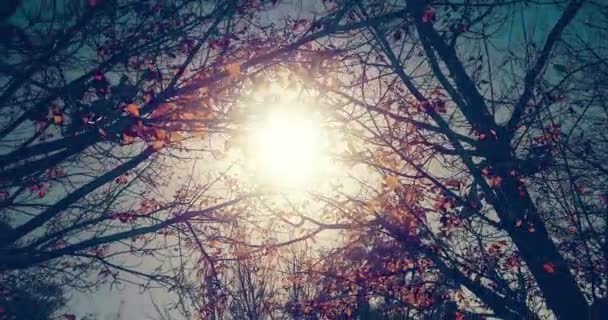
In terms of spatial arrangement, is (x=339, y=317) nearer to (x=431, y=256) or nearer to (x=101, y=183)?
(x=431, y=256)

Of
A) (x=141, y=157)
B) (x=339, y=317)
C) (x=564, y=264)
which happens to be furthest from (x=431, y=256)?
(x=141, y=157)

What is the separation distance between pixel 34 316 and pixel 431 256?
22.3 metres

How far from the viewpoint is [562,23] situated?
252 inches

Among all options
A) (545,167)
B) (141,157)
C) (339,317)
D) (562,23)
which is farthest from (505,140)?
(141,157)

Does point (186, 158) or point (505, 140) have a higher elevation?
point (505, 140)

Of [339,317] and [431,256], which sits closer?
[431,256]

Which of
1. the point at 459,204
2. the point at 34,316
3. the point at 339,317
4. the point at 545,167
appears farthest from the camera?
the point at 34,316

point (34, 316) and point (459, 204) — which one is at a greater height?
point (34, 316)

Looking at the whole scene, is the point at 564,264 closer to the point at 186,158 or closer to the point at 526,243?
the point at 526,243

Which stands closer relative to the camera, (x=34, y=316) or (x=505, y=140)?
(x=505, y=140)

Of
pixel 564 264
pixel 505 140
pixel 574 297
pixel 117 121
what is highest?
pixel 505 140

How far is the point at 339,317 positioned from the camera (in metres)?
7.85

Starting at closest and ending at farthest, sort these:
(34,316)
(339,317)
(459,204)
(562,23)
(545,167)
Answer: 1. (545,167)
2. (459,204)
3. (562,23)
4. (339,317)
5. (34,316)

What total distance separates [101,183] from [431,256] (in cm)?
426
